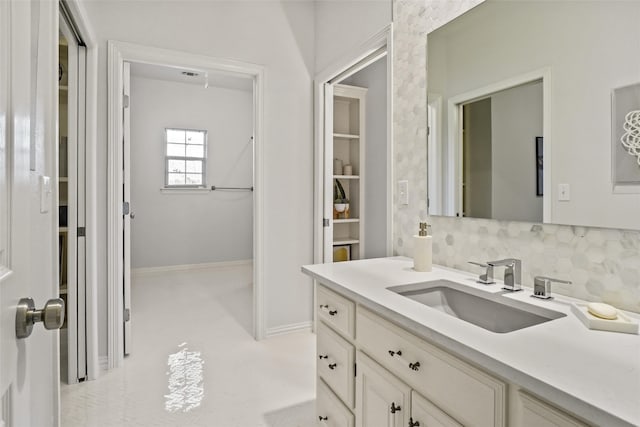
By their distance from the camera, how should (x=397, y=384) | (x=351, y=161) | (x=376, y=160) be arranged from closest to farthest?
(x=397, y=384), (x=376, y=160), (x=351, y=161)

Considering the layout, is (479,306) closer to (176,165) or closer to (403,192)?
(403,192)

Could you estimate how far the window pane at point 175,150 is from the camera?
516 cm

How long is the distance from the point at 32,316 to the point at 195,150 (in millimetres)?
5051

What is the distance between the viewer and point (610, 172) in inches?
42.1

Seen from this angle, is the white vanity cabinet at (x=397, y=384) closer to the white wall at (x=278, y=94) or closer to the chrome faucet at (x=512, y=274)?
the chrome faucet at (x=512, y=274)

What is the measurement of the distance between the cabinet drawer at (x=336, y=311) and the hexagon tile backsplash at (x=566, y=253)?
23.4 inches

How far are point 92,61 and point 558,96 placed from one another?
8.09ft

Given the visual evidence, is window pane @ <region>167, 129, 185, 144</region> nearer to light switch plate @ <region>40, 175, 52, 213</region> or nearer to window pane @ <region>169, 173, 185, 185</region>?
window pane @ <region>169, 173, 185, 185</region>

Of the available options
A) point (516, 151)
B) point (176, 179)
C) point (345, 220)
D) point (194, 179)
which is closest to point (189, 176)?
point (194, 179)

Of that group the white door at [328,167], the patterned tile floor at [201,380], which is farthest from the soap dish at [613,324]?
the white door at [328,167]

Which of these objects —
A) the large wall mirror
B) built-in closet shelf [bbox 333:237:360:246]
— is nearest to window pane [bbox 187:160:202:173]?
built-in closet shelf [bbox 333:237:360:246]

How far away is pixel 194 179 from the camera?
17.6 feet

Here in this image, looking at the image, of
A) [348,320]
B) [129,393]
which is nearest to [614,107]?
[348,320]

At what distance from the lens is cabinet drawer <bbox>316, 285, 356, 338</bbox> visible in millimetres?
1309
